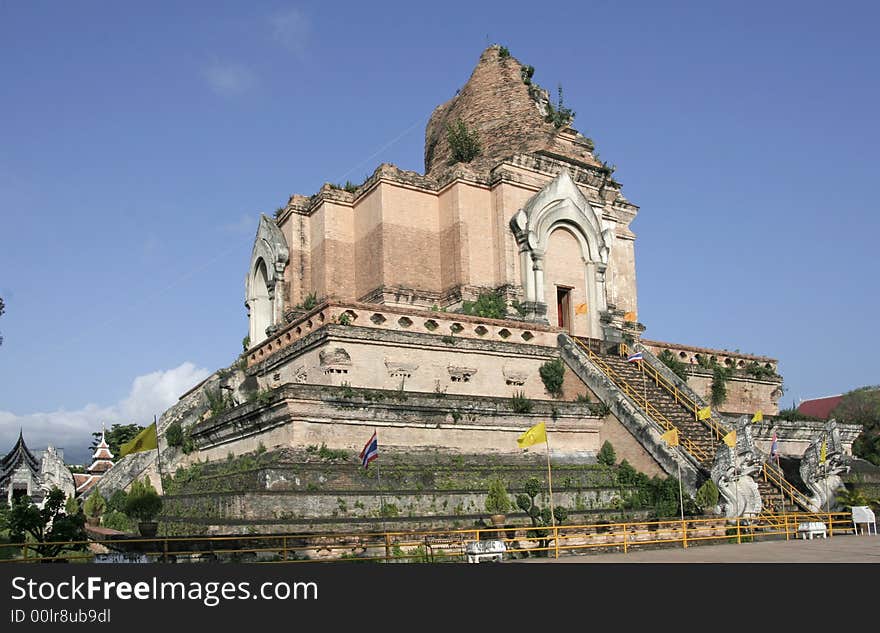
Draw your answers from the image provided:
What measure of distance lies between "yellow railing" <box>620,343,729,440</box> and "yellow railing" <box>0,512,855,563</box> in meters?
4.17

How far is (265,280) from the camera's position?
33281mm

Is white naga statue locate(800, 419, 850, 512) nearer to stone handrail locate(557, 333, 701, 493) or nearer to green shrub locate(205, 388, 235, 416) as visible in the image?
stone handrail locate(557, 333, 701, 493)

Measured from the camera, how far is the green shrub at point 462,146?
32.8m

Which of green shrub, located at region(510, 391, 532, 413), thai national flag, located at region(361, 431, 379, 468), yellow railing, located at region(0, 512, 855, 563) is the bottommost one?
yellow railing, located at region(0, 512, 855, 563)

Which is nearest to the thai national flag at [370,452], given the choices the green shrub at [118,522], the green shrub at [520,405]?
the green shrub at [520,405]

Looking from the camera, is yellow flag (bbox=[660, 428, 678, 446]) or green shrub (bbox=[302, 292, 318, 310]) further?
green shrub (bbox=[302, 292, 318, 310])

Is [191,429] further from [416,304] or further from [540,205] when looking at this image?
[540,205]

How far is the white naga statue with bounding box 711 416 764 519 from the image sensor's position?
19.0 m

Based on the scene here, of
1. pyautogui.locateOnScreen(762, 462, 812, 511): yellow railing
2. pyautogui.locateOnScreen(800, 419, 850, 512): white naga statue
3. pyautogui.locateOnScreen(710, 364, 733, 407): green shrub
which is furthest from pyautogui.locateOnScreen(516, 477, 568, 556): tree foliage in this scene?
pyautogui.locateOnScreen(710, 364, 733, 407): green shrub

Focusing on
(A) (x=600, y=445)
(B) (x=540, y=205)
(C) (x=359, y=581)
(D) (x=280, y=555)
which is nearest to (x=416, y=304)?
(B) (x=540, y=205)

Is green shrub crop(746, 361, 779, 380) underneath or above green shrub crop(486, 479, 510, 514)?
above

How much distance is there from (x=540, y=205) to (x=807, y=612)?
850 inches

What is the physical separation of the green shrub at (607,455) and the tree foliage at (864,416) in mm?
13699

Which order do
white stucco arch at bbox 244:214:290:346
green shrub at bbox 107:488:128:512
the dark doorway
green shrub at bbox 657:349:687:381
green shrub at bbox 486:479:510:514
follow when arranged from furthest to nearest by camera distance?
white stucco arch at bbox 244:214:290:346
the dark doorway
green shrub at bbox 657:349:687:381
green shrub at bbox 107:488:128:512
green shrub at bbox 486:479:510:514
